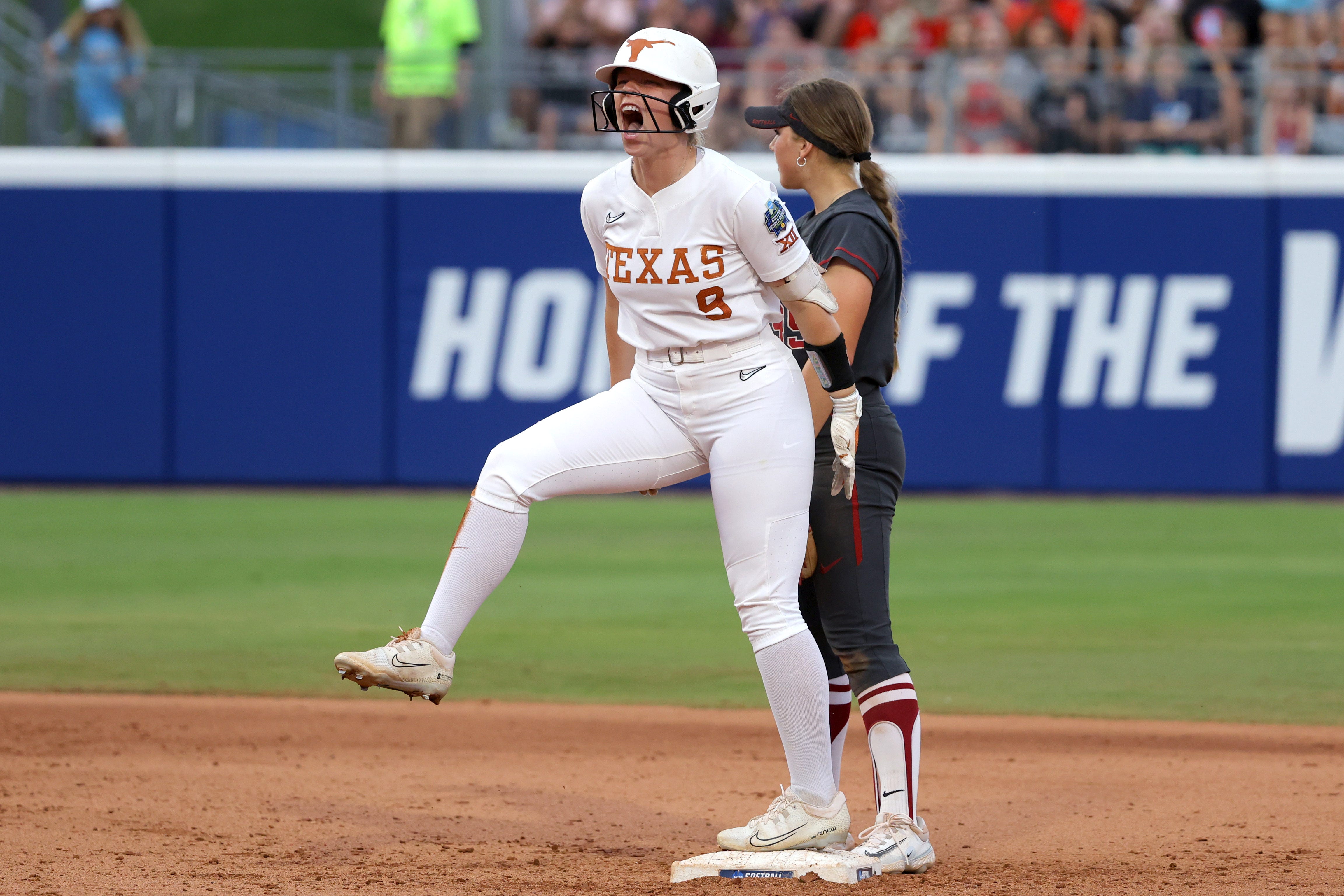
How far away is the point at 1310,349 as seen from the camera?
1375cm

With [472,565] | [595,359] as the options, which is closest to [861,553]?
[472,565]

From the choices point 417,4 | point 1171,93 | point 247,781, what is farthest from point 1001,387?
point 247,781

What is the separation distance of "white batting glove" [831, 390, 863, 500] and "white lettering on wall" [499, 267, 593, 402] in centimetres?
1014

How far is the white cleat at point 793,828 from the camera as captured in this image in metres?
4.24

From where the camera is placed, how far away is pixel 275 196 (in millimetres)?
14281

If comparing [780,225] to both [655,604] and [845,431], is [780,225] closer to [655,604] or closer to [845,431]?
[845,431]

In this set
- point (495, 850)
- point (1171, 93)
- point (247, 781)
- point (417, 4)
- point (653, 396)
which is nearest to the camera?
point (653, 396)

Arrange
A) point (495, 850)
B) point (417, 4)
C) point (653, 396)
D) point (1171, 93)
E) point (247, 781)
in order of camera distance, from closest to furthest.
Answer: point (653, 396)
point (495, 850)
point (247, 781)
point (1171, 93)
point (417, 4)

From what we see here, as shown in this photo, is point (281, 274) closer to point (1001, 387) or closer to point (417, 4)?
point (417, 4)

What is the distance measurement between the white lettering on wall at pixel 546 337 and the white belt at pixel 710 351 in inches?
397

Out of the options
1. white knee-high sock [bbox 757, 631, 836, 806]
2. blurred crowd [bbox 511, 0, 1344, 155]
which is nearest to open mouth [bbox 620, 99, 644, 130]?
white knee-high sock [bbox 757, 631, 836, 806]

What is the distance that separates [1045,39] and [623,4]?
392 centimetres

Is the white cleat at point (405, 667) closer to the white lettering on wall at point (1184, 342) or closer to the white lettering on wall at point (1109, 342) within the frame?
the white lettering on wall at point (1109, 342)

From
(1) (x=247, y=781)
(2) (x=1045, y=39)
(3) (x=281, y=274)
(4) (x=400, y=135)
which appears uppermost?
(2) (x=1045, y=39)
